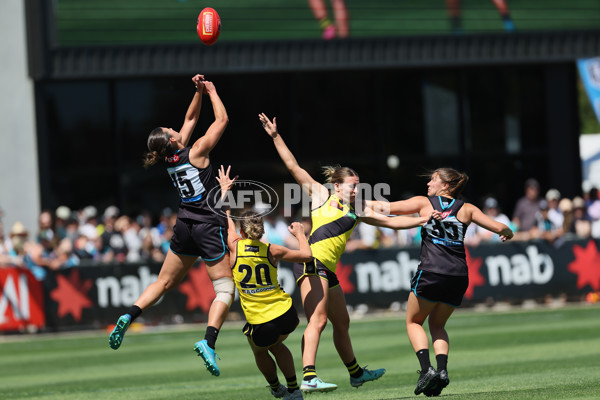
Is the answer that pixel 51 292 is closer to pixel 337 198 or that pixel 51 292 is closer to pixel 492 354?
pixel 492 354

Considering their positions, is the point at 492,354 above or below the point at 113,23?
below

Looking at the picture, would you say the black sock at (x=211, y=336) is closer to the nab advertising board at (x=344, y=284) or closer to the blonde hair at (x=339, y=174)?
the blonde hair at (x=339, y=174)

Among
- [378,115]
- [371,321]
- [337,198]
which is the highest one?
[378,115]

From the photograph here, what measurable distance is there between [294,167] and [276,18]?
1523cm

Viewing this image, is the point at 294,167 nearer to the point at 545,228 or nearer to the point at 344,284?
the point at 344,284

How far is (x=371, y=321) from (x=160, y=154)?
33.8 feet

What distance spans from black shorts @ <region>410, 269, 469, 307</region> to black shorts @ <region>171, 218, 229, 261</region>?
178 centimetres

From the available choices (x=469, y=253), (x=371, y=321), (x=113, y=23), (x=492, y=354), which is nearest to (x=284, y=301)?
(x=492, y=354)

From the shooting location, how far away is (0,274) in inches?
723

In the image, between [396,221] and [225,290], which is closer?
[396,221]

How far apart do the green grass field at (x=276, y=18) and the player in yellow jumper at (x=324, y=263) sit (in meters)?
14.5

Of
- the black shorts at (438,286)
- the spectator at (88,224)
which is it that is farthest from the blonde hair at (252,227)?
the spectator at (88,224)

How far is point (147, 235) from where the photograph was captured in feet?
65.0

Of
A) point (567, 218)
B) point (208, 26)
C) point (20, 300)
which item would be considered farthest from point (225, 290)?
point (567, 218)
